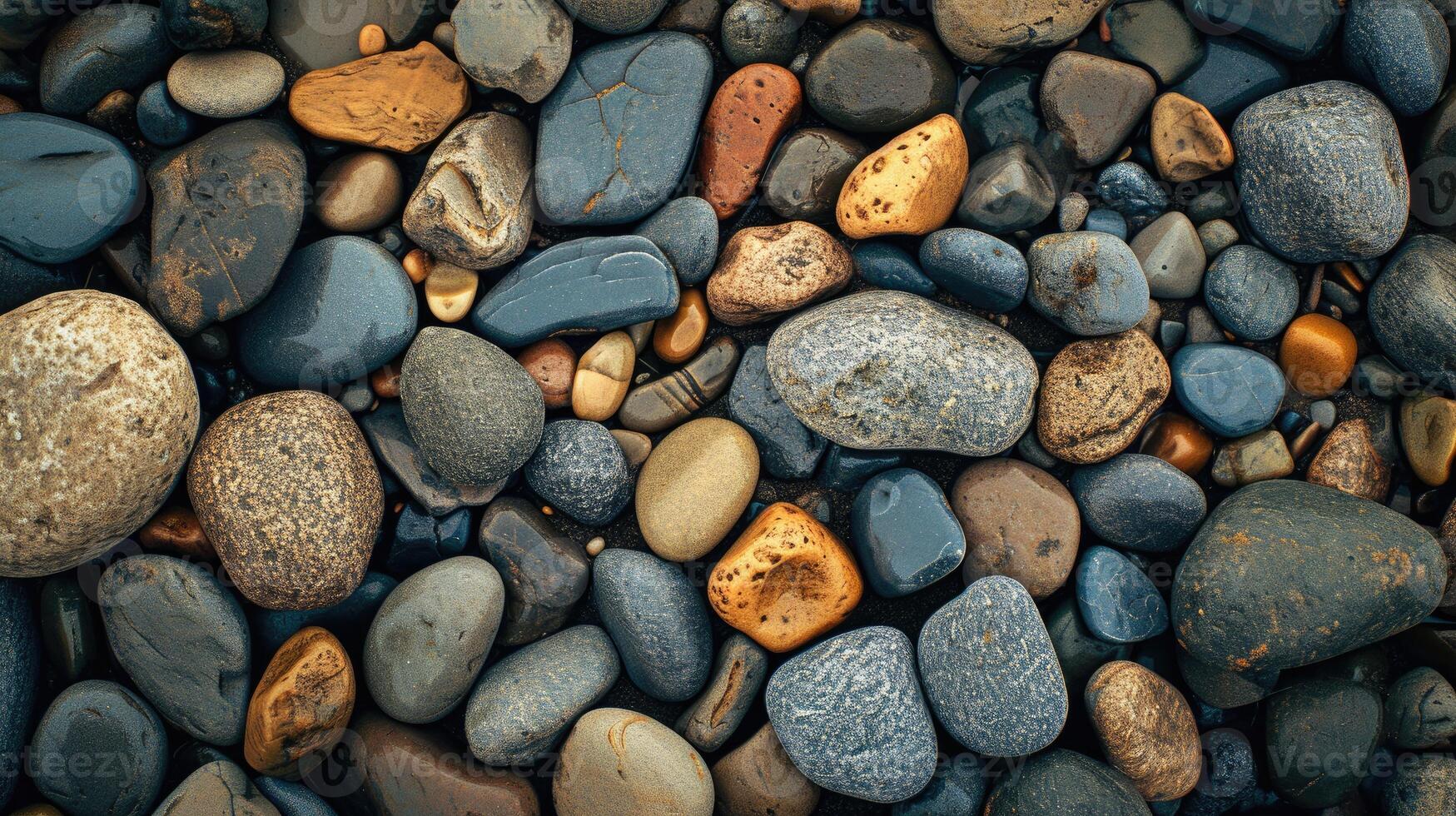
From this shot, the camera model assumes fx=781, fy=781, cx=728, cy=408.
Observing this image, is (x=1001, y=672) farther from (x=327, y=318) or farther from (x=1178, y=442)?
(x=327, y=318)

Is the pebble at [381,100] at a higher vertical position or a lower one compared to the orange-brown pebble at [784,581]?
higher

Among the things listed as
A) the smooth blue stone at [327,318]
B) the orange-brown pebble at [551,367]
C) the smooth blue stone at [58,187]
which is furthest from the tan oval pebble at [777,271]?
the smooth blue stone at [58,187]

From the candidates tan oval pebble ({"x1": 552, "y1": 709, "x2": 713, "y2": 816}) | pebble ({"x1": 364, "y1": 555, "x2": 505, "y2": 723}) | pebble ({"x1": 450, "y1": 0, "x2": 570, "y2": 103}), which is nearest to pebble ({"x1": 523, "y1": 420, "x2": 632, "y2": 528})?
pebble ({"x1": 364, "y1": 555, "x2": 505, "y2": 723})

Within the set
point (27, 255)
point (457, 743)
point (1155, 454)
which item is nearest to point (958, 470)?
point (1155, 454)

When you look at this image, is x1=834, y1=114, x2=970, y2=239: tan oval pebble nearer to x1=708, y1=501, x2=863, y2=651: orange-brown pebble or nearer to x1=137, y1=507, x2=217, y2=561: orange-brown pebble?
x1=708, y1=501, x2=863, y2=651: orange-brown pebble

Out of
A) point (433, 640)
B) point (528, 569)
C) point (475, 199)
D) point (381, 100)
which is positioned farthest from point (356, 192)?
point (433, 640)

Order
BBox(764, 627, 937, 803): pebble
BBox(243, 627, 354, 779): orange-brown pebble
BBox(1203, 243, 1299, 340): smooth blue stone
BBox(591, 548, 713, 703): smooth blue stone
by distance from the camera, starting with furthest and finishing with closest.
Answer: BBox(1203, 243, 1299, 340): smooth blue stone → BBox(591, 548, 713, 703): smooth blue stone → BBox(764, 627, 937, 803): pebble → BBox(243, 627, 354, 779): orange-brown pebble

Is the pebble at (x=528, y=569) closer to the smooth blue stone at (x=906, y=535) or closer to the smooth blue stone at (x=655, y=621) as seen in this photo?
the smooth blue stone at (x=655, y=621)
